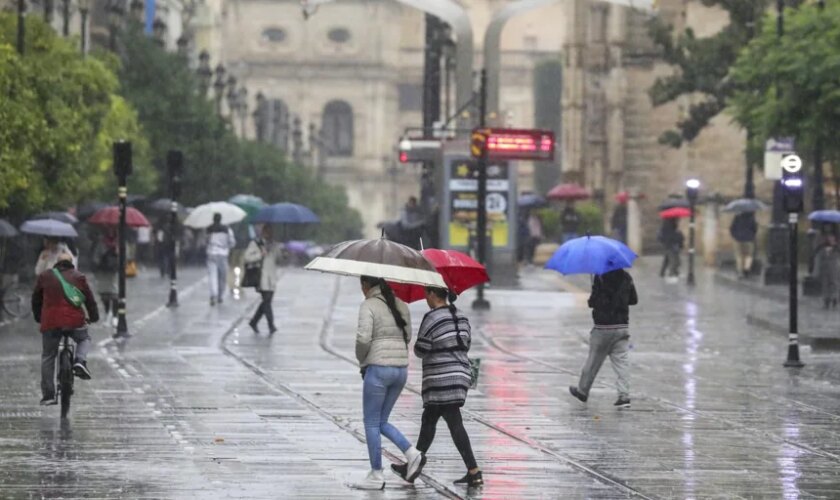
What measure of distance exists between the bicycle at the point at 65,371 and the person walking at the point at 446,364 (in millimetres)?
5088

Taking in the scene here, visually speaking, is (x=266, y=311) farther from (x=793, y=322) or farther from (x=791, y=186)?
(x=791, y=186)

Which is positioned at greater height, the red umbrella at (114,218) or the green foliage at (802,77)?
the green foliage at (802,77)

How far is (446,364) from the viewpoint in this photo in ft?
50.1

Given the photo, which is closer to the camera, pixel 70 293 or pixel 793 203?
pixel 70 293

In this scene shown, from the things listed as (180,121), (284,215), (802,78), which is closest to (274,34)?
(180,121)

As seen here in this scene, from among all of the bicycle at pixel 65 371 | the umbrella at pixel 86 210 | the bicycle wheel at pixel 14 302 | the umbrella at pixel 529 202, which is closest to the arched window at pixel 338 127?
the umbrella at pixel 529 202

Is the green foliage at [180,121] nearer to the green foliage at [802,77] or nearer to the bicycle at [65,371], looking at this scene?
the green foliage at [802,77]

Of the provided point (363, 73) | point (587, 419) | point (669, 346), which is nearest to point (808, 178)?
point (669, 346)

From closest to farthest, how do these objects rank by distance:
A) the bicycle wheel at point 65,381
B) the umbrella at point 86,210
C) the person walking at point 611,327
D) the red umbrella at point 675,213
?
the bicycle wheel at point 65,381 → the person walking at point 611,327 → the umbrella at point 86,210 → the red umbrella at point 675,213

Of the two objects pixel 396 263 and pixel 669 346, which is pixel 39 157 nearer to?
pixel 669 346

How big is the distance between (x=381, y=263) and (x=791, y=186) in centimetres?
1358

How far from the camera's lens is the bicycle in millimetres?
19594

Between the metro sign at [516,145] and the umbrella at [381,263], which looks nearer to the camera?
the umbrella at [381,263]

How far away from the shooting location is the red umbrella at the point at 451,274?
15.8 m
